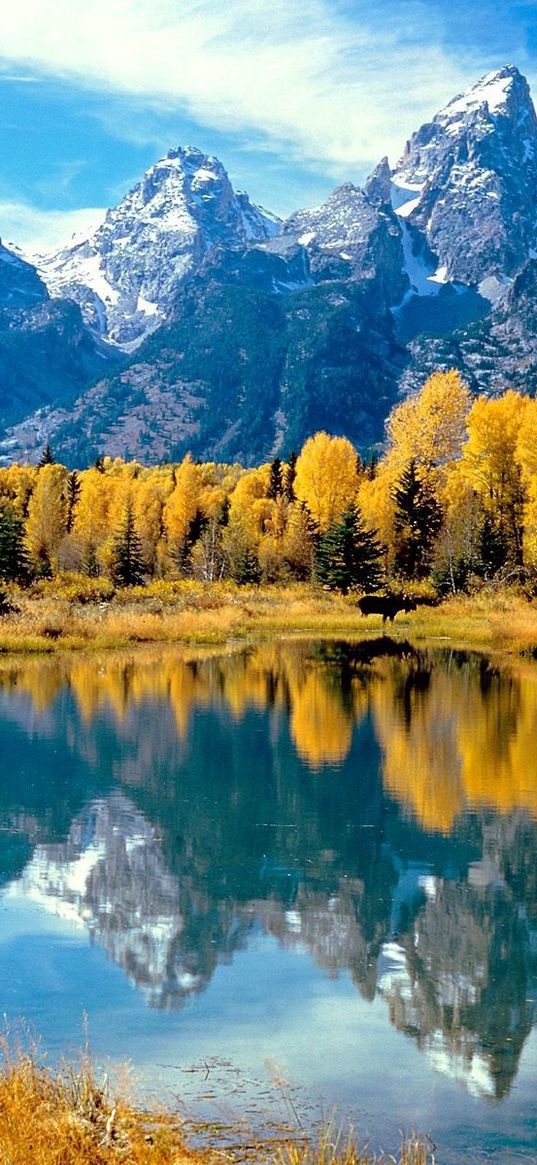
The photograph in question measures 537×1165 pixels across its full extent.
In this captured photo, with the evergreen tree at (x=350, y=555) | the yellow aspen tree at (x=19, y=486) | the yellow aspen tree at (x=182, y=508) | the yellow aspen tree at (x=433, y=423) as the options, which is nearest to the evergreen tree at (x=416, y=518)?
the yellow aspen tree at (x=433, y=423)

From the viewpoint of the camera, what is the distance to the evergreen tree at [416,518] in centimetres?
7612

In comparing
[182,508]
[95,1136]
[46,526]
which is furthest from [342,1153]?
[182,508]

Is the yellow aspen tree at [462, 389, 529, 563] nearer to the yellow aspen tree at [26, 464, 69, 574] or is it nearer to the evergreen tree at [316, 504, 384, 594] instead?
the evergreen tree at [316, 504, 384, 594]

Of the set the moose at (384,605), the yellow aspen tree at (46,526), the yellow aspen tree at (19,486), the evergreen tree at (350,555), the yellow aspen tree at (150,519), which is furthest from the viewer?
the yellow aspen tree at (19,486)

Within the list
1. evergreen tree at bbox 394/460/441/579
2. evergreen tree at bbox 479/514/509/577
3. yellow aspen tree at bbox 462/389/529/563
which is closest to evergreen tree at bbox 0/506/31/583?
evergreen tree at bbox 394/460/441/579

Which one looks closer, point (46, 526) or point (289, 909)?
point (289, 909)

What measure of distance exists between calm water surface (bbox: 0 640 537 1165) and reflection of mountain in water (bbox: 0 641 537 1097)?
5 cm

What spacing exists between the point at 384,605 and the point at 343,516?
12540mm

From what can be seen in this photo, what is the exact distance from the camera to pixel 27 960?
12.7 metres

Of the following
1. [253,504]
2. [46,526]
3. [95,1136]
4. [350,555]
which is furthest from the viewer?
[46,526]

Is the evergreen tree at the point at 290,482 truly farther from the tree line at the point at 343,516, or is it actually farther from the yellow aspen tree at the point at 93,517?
the yellow aspen tree at the point at 93,517

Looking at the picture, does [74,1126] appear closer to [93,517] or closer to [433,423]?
[433,423]

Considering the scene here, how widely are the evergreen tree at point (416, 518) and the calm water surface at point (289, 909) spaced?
45663 mm

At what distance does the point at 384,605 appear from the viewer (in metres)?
62.8
